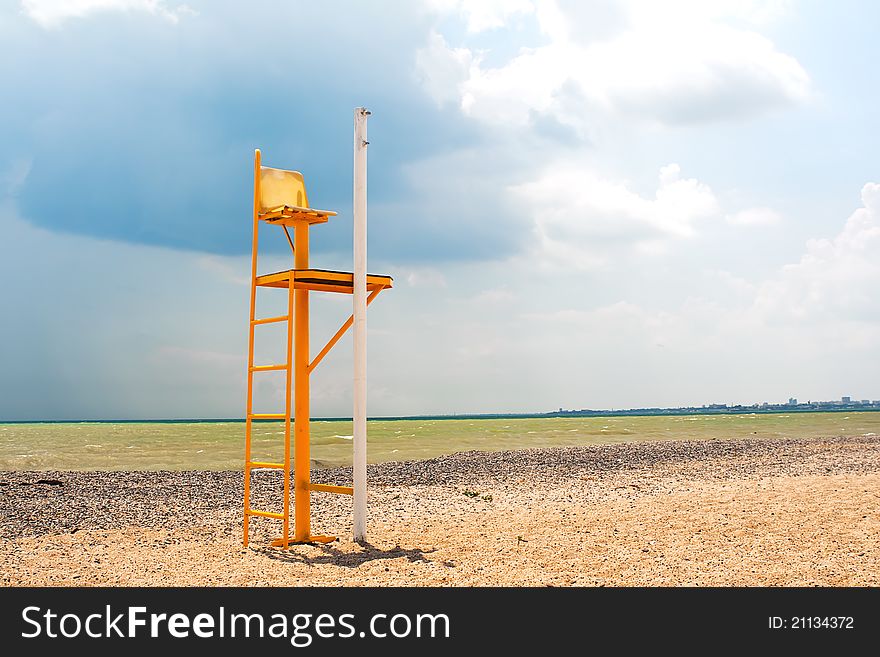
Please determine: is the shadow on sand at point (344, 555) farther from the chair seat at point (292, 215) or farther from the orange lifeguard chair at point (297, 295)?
the chair seat at point (292, 215)

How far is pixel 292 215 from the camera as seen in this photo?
927cm

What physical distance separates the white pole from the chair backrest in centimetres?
79

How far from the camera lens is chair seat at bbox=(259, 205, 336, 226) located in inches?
362

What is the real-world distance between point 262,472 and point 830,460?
44.6 feet

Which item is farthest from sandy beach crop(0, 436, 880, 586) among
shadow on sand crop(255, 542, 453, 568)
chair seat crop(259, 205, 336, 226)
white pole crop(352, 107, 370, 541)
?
chair seat crop(259, 205, 336, 226)

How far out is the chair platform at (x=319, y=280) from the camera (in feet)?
29.6

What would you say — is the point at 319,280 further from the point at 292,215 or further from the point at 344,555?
the point at 344,555

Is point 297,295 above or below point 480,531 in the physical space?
above

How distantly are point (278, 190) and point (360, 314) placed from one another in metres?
1.81

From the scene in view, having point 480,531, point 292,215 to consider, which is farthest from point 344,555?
point 292,215

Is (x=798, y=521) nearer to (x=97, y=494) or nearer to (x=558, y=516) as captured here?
(x=558, y=516)

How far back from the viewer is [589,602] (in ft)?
20.1

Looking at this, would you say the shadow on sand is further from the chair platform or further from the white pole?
the chair platform

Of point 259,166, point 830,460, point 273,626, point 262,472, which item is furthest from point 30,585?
point 830,460
